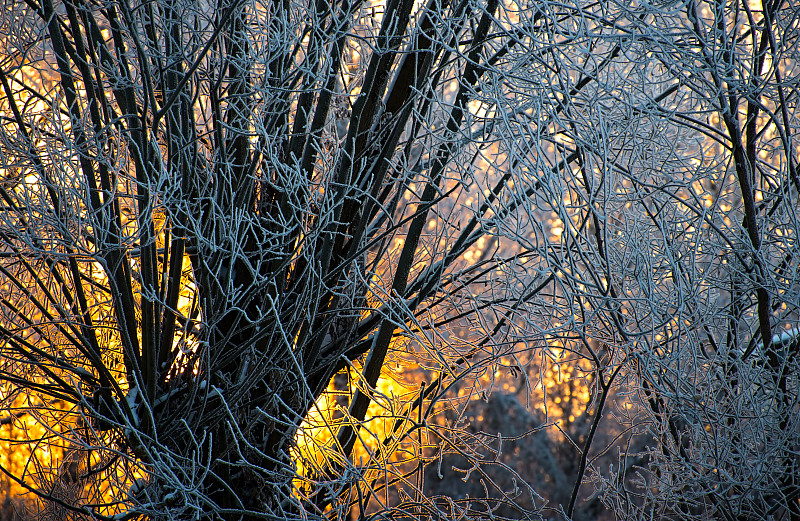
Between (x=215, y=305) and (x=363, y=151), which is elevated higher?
(x=363, y=151)

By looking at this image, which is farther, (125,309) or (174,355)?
(174,355)

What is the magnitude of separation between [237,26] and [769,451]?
324 centimetres

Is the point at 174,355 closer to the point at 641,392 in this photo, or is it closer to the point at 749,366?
the point at 641,392

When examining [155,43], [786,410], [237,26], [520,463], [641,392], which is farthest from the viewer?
[520,463]

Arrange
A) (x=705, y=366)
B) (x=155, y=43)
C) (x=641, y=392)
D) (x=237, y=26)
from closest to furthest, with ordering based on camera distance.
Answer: (x=155, y=43), (x=237, y=26), (x=705, y=366), (x=641, y=392)

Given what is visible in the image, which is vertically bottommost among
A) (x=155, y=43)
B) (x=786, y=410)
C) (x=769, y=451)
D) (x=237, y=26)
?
(x=769, y=451)

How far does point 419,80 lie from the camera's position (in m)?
3.15

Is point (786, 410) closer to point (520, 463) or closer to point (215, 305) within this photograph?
point (215, 305)

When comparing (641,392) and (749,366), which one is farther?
(641,392)

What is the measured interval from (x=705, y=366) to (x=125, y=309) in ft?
10.1

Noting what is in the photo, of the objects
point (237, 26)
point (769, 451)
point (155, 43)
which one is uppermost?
point (237, 26)

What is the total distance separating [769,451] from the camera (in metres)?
2.60

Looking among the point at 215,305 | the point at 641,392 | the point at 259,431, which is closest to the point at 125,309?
the point at 215,305

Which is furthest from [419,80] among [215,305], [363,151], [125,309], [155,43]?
[125,309]
